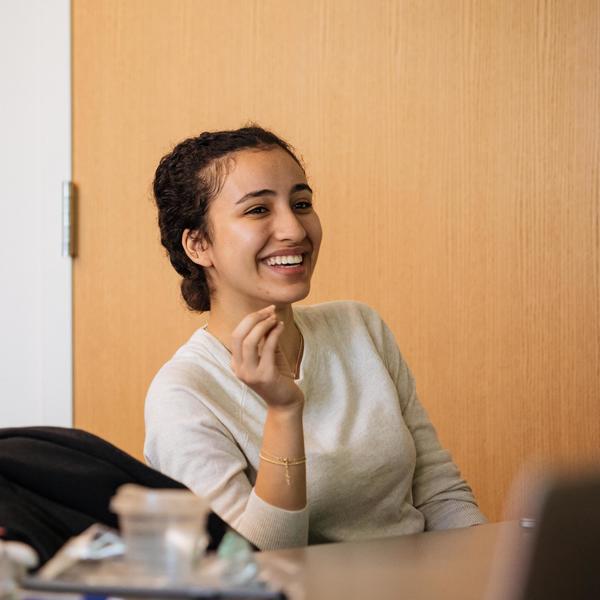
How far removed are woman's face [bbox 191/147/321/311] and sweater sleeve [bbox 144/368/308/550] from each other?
216mm

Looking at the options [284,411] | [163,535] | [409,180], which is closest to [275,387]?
[284,411]

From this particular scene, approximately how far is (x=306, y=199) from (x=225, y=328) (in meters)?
0.26

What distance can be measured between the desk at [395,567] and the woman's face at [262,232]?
666mm

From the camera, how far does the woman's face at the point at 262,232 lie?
177cm

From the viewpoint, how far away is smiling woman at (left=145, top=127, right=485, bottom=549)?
152cm

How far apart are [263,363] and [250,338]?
4 cm

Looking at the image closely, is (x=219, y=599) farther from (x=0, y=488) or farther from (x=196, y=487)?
(x=196, y=487)

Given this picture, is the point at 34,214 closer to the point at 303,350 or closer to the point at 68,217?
the point at 68,217

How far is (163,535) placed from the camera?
704 mm

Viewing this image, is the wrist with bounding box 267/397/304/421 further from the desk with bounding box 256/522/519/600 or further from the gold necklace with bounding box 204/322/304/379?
the desk with bounding box 256/522/519/600

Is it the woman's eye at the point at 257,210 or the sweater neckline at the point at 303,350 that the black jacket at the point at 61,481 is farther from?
the woman's eye at the point at 257,210

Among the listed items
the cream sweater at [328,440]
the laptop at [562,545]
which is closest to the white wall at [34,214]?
the cream sweater at [328,440]

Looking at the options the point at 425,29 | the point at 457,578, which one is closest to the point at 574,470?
the point at 457,578

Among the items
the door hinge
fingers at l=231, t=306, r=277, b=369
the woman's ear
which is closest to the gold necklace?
the woman's ear
